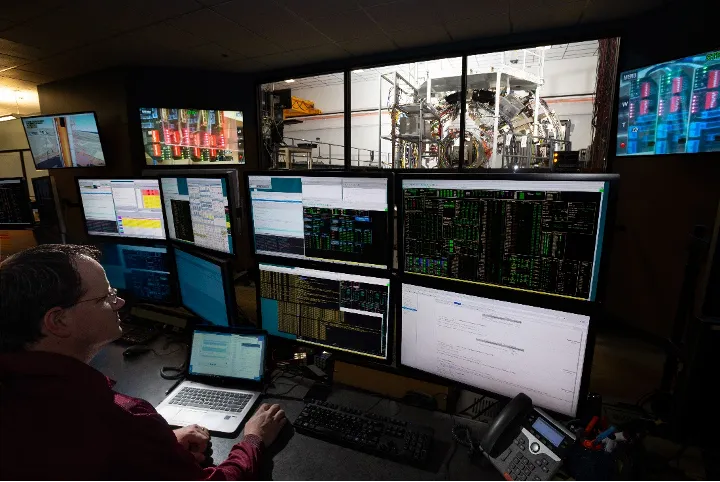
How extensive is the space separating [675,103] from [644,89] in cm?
40

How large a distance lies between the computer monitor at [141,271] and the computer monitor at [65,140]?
4.17 metres

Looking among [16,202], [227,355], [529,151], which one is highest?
[529,151]

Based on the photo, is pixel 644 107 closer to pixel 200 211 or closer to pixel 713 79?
pixel 713 79

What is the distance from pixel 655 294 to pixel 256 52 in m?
5.20

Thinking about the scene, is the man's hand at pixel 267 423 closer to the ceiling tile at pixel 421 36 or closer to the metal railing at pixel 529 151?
the ceiling tile at pixel 421 36

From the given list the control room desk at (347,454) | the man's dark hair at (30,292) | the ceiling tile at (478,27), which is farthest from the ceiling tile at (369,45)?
the man's dark hair at (30,292)

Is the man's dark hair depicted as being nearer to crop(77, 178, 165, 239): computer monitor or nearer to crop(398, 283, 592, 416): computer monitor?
crop(398, 283, 592, 416): computer monitor

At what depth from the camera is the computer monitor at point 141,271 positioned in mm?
1861

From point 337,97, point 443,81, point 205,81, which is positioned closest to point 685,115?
point 443,81

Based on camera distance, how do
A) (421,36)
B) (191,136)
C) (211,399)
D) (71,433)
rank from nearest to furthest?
1. (71,433)
2. (211,399)
3. (421,36)
4. (191,136)

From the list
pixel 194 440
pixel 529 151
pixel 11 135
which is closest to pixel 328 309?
pixel 194 440

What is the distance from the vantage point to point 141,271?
75.7 inches

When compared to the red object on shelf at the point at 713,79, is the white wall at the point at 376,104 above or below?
above

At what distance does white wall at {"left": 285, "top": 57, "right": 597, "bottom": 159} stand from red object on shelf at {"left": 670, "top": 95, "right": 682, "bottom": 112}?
5656mm
